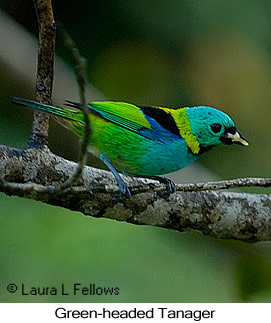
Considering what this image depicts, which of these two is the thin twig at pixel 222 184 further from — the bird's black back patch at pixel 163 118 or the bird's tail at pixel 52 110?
the bird's tail at pixel 52 110

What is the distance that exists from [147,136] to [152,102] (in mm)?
2076

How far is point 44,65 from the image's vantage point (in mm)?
2580

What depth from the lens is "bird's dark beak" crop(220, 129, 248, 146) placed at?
279cm

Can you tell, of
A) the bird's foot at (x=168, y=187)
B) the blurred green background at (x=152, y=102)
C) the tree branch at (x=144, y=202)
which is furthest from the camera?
the blurred green background at (x=152, y=102)

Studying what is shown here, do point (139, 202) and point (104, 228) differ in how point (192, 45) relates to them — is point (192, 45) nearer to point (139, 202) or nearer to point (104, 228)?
point (104, 228)

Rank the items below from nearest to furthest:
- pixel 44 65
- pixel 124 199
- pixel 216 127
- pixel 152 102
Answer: pixel 44 65
pixel 124 199
pixel 216 127
pixel 152 102

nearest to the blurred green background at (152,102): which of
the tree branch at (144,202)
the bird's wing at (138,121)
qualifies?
the tree branch at (144,202)

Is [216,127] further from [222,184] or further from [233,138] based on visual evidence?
[222,184]

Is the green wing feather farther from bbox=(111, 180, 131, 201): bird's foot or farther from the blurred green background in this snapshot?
the blurred green background

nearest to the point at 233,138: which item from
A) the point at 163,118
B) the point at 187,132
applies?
the point at 187,132

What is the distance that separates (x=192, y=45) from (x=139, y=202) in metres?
2.47

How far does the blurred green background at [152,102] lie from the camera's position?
3479 millimetres

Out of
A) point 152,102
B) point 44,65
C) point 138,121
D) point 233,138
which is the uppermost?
point 152,102

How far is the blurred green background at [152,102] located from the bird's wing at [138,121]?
0.89 meters
